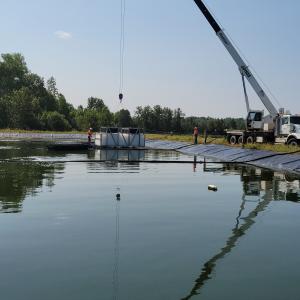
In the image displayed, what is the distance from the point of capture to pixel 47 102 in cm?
12694

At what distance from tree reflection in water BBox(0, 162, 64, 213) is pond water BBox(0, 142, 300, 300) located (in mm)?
66

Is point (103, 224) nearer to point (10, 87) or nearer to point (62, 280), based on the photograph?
point (62, 280)

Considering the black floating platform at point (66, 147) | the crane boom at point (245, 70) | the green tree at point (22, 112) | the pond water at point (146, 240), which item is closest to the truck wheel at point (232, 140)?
the crane boom at point (245, 70)

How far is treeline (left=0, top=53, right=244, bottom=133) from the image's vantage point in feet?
339

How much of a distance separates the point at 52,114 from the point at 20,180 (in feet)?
295

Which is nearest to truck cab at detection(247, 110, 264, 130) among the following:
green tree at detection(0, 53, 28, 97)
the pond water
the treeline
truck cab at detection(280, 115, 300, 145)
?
truck cab at detection(280, 115, 300, 145)

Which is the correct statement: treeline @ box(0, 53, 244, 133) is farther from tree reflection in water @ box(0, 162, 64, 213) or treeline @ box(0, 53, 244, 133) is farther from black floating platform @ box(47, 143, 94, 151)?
tree reflection in water @ box(0, 162, 64, 213)

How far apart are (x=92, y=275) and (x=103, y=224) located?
3493 millimetres

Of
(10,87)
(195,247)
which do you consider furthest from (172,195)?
(10,87)

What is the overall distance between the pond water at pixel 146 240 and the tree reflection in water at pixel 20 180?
0.07 meters

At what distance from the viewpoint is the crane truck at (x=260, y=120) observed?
116 feet

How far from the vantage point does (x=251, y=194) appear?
15.8m

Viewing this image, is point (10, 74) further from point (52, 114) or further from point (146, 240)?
point (146, 240)

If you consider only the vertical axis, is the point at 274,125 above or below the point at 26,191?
above
